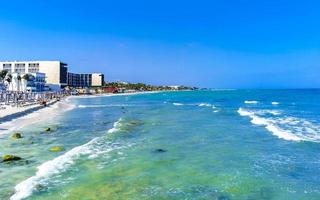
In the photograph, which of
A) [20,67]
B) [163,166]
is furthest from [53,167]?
[20,67]

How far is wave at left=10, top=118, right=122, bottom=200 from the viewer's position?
15.3m

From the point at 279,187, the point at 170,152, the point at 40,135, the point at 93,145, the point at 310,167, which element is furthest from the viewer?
the point at 40,135

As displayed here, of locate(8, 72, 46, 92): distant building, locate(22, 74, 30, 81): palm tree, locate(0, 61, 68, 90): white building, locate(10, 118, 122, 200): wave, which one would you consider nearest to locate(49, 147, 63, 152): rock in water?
locate(10, 118, 122, 200): wave

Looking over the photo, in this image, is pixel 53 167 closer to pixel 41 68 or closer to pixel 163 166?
pixel 163 166

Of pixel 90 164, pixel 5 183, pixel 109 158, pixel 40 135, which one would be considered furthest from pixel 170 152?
pixel 40 135

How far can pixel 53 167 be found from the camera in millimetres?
19812

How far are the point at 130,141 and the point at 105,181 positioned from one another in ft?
40.3

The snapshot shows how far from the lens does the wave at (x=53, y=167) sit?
15329 mm

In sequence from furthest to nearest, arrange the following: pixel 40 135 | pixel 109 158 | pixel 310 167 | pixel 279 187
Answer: pixel 40 135
pixel 109 158
pixel 310 167
pixel 279 187

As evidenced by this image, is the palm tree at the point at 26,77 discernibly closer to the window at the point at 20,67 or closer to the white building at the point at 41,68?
the white building at the point at 41,68

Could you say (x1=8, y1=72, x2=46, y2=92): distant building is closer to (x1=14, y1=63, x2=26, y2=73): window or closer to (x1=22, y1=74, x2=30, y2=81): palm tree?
(x1=22, y1=74, x2=30, y2=81): palm tree

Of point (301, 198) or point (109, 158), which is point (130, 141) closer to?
point (109, 158)

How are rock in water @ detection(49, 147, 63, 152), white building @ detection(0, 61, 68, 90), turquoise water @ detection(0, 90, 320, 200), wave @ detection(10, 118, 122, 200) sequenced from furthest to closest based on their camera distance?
white building @ detection(0, 61, 68, 90) → rock in water @ detection(49, 147, 63, 152) → turquoise water @ detection(0, 90, 320, 200) → wave @ detection(10, 118, 122, 200)

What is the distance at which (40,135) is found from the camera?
32969 mm
